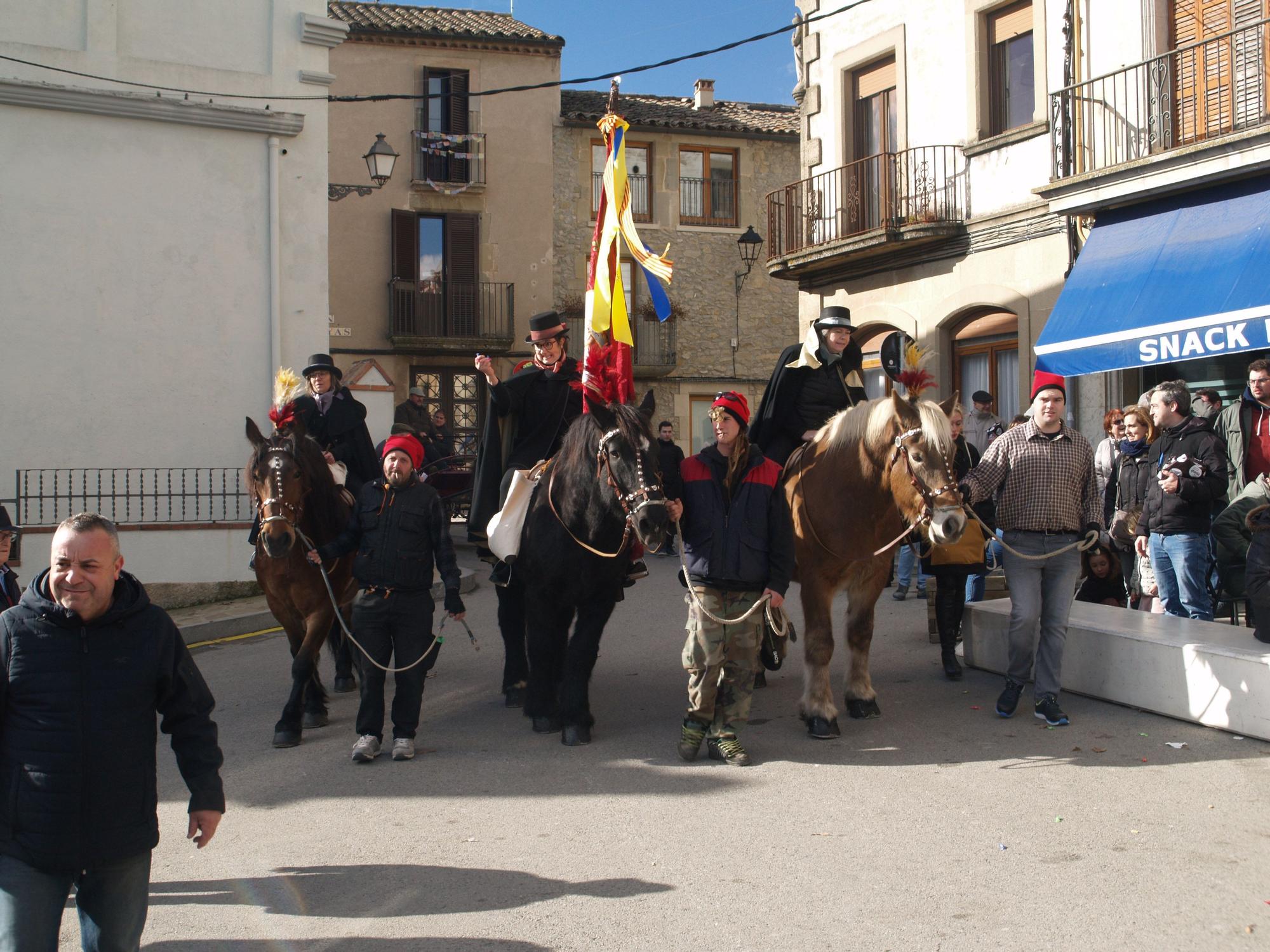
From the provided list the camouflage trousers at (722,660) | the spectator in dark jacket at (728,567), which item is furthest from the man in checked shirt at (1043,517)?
the camouflage trousers at (722,660)

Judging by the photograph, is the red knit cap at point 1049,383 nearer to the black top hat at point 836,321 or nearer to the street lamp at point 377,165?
the black top hat at point 836,321

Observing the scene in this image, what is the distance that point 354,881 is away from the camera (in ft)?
14.6

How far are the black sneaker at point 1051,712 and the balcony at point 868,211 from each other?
11.2 meters

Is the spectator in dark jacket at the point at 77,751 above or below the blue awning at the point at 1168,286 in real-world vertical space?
below

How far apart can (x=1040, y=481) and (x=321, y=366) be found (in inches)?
196

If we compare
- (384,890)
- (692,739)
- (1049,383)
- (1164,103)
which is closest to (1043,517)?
(1049,383)

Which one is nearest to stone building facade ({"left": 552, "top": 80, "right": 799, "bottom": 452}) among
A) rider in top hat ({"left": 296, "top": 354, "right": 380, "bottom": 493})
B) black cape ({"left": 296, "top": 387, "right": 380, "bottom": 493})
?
rider in top hat ({"left": 296, "top": 354, "right": 380, "bottom": 493})

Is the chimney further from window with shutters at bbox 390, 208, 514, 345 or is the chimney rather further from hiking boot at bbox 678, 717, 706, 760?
hiking boot at bbox 678, 717, 706, 760

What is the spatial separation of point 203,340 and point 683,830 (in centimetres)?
1104

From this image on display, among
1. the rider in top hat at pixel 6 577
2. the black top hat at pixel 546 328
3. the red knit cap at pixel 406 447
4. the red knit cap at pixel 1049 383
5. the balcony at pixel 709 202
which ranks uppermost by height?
the balcony at pixel 709 202

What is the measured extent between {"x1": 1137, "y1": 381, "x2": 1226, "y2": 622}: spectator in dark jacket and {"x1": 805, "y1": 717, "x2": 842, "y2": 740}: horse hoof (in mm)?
A: 3036

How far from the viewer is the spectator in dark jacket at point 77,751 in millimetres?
3029

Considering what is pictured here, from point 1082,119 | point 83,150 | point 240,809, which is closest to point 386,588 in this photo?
point 240,809

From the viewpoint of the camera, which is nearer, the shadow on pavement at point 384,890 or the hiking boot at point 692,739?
the shadow on pavement at point 384,890
